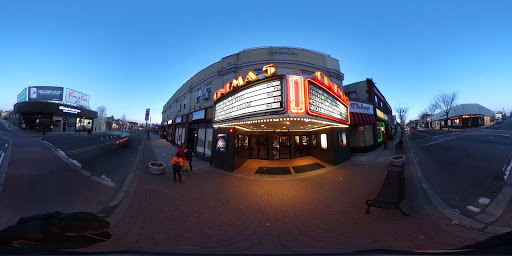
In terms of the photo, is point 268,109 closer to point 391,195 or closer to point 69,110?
point 391,195

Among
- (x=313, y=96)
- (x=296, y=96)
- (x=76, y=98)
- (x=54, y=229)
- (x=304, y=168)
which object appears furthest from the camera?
(x=76, y=98)

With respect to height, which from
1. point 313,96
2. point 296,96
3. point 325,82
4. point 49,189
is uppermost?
point 325,82

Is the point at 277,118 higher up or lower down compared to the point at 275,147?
higher up

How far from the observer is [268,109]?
5.62 meters

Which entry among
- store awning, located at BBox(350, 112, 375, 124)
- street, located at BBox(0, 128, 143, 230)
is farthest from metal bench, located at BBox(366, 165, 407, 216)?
store awning, located at BBox(350, 112, 375, 124)

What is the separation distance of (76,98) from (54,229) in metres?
56.7

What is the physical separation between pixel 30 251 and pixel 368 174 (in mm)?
9889

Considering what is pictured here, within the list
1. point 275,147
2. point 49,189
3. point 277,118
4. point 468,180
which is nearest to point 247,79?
point 277,118

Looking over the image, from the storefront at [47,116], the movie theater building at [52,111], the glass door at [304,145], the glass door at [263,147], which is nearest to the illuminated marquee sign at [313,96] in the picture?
the glass door at [304,145]

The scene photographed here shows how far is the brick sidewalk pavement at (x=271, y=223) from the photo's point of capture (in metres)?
2.88

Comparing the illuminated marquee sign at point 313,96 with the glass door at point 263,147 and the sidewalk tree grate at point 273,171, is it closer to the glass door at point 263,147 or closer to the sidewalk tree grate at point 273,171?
the sidewalk tree grate at point 273,171

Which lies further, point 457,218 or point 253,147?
point 253,147

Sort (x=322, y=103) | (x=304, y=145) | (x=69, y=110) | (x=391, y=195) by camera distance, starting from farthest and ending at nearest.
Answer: (x=69, y=110) → (x=304, y=145) → (x=322, y=103) → (x=391, y=195)

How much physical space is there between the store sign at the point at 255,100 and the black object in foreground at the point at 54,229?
491 centimetres
